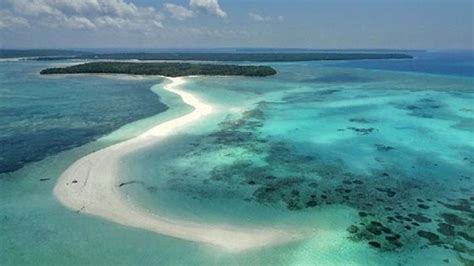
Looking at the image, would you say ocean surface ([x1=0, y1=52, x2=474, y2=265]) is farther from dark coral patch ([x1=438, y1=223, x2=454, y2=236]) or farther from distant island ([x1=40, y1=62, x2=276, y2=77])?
distant island ([x1=40, y1=62, x2=276, y2=77])

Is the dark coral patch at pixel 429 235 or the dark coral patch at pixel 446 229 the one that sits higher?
the dark coral patch at pixel 446 229

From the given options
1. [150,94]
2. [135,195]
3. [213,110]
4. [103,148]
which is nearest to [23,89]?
[150,94]

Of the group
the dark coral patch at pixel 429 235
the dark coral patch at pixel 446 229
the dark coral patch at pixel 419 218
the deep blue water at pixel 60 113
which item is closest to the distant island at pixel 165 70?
the deep blue water at pixel 60 113

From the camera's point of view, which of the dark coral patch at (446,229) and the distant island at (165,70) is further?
the distant island at (165,70)

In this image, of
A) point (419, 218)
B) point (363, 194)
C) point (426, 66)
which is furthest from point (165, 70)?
point (426, 66)

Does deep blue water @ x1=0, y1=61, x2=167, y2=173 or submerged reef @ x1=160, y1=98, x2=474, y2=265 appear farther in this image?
deep blue water @ x1=0, y1=61, x2=167, y2=173

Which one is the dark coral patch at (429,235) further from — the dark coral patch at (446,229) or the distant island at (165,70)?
the distant island at (165,70)

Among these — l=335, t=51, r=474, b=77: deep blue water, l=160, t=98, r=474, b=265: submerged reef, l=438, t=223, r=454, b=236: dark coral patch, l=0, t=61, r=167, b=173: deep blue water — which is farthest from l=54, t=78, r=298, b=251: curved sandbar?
l=335, t=51, r=474, b=77: deep blue water
